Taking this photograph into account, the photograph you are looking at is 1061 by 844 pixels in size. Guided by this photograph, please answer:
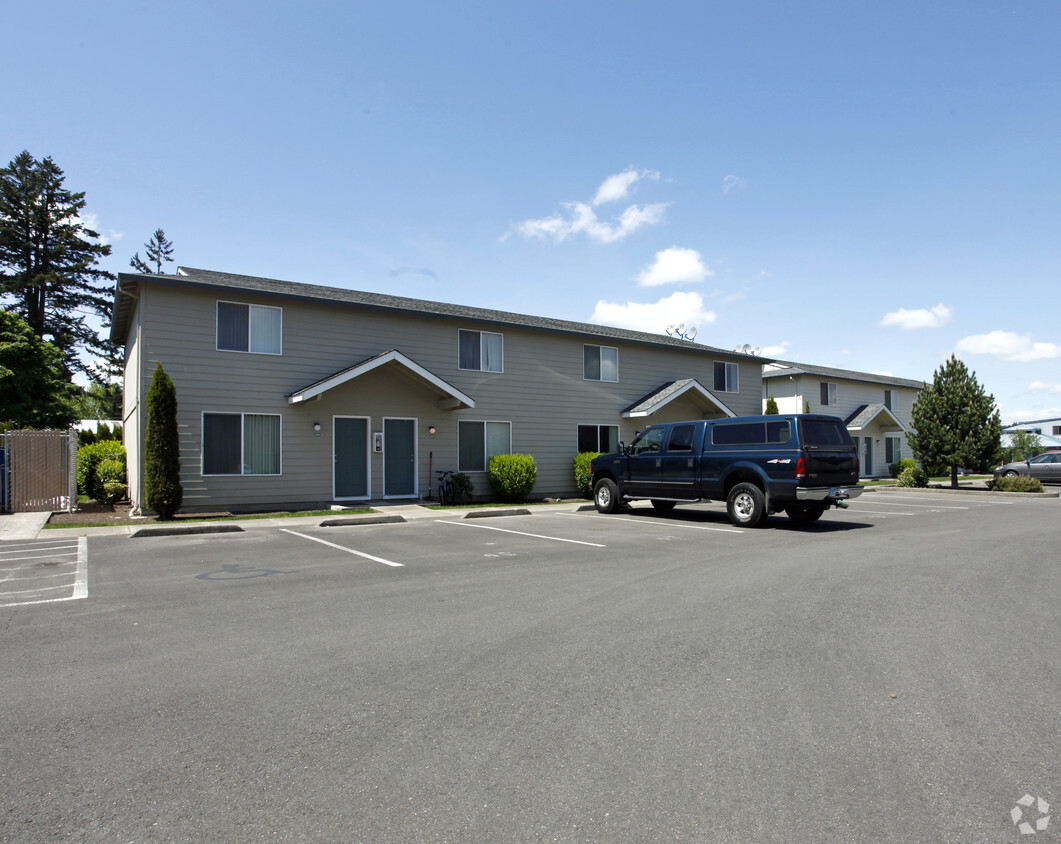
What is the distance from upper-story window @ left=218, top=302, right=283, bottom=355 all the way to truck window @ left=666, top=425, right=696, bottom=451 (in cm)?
966

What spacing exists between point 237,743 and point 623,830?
2.09m

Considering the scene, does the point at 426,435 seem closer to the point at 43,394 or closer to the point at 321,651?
the point at 321,651

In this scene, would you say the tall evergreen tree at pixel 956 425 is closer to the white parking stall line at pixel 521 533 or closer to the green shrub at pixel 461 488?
the green shrub at pixel 461 488

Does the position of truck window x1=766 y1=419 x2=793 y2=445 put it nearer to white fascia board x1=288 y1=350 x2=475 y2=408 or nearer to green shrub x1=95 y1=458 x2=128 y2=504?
white fascia board x1=288 y1=350 x2=475 y2=408

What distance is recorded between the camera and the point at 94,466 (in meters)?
19.9

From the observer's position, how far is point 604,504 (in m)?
16.9

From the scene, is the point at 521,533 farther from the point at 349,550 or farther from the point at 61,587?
the point at 61,587

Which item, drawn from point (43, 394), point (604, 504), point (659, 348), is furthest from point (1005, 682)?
point (43, 394)

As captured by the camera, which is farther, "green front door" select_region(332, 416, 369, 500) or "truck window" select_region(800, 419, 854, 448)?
"green front door" select_region(332, 416, 369, 500)

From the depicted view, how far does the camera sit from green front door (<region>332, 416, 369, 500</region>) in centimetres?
1761

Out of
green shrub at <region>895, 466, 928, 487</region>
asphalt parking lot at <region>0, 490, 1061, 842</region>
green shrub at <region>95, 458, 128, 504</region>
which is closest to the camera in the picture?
asphalt parking lot at <region>0, 490, 1061, 842</region>

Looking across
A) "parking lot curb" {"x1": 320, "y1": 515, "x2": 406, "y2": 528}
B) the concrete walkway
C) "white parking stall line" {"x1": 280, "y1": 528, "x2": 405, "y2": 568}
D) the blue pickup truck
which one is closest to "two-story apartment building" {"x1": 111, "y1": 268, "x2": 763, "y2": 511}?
the concrete walkway

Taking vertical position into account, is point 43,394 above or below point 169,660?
above

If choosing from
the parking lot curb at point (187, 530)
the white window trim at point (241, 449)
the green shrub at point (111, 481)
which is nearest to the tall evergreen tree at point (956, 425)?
the white window trim at point (241, 449)
